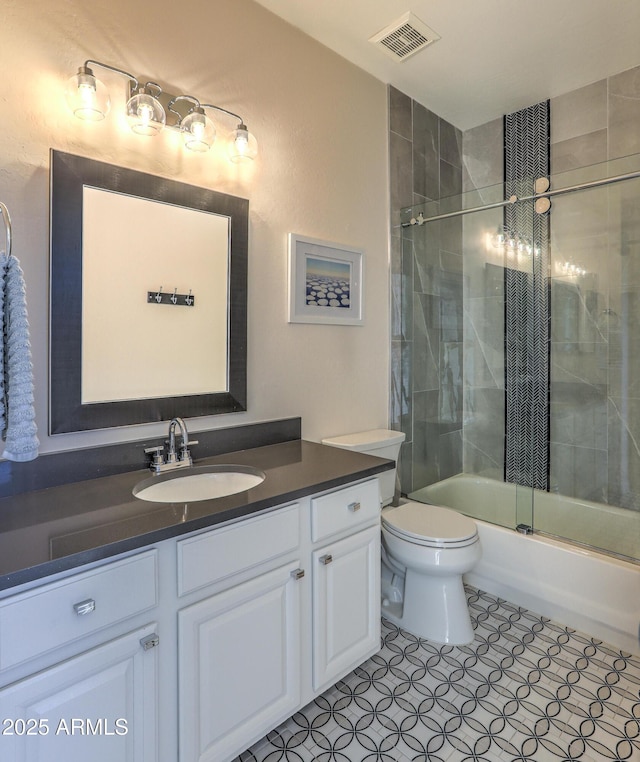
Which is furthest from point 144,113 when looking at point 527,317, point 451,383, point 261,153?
point 451,383

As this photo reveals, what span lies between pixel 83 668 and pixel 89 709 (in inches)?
3.8

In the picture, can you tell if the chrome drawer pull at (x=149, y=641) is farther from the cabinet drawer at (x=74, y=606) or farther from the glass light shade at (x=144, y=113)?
the glass light shade at (x=144, y=113)

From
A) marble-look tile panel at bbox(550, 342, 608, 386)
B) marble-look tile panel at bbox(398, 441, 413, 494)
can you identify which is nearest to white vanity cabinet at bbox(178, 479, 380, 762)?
marble-look tile panel at bbox(398, 441, 413, 494)

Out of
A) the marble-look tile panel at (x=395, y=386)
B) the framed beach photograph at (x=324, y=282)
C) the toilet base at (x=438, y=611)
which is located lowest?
the toilet base at (x=438, y=611)

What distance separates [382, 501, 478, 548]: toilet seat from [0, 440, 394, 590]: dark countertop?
1.62ft

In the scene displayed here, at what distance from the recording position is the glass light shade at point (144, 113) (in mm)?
1508

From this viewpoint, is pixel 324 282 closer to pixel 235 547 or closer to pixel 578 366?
pixel 235 547

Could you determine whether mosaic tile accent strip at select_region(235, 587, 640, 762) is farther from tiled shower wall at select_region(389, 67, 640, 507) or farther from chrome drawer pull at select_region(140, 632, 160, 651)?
tiled shower wall at select_region(389, 67, 640, 507)

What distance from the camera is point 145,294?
1614mm

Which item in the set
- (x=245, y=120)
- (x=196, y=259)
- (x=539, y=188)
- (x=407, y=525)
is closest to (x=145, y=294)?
(x=196, y=259)

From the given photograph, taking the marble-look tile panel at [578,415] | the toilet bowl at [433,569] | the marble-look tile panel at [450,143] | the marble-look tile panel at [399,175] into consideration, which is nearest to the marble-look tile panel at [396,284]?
the marble-look tile panel at [399,175]

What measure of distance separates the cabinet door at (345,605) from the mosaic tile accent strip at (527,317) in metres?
1.23

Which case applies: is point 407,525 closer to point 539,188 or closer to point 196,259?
point 196,259

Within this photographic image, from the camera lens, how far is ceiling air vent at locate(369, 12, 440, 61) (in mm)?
2051
